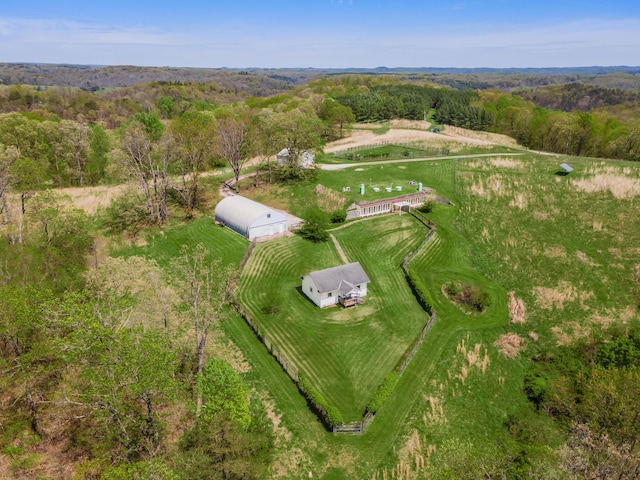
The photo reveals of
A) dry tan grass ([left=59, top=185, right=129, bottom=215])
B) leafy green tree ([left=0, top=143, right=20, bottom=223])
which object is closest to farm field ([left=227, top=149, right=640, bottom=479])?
dry tan grass ([left=59, top=185, right=129, bottom=215])

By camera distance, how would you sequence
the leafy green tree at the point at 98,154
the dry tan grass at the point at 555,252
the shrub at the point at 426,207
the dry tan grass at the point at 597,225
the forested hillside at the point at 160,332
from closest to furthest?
the forested hillside at the point at 160,332 < the dry tan grass at the point at 555,252 < the dry tan grass at the point at 597,225 < the shrub at the point at 426,207 < the leafy green tree at the point at 98,154

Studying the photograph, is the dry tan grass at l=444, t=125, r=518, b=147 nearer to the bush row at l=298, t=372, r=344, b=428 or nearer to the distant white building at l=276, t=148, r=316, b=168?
the distant white building at l=276, t=148, r=316, b=168

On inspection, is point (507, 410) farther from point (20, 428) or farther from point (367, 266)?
point (20, 428)

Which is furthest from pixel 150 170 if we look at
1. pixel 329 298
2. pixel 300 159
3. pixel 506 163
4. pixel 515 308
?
pixel 506 163

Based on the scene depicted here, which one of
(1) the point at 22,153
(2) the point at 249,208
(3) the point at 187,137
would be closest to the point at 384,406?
(2) the point at 249,208

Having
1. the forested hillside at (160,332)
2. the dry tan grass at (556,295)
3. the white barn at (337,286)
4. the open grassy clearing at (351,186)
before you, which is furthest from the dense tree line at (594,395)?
the open grassy clearing at (351,186)

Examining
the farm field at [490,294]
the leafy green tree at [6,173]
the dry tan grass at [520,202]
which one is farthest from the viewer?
the dry tan grass at [520,202]

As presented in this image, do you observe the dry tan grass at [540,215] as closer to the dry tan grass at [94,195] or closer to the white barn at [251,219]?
the white barn at [251,219]
